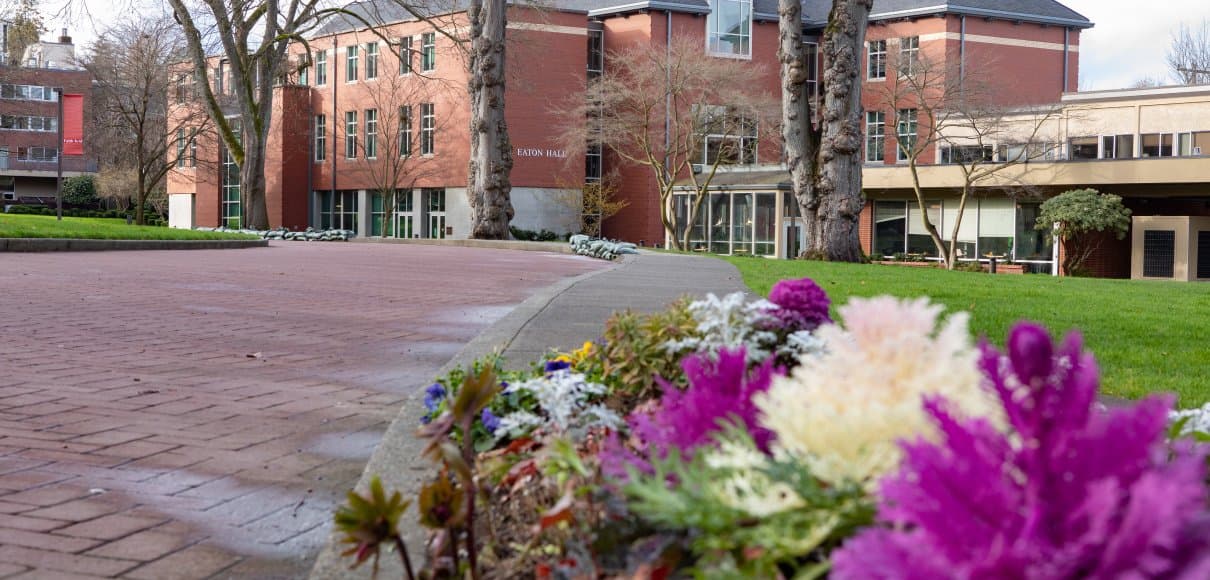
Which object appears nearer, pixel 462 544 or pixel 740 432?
pixel 740 432

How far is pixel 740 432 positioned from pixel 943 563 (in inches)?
25.4

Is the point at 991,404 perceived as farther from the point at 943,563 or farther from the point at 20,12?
the point at 20,12

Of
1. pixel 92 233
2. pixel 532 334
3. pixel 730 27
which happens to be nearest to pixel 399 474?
pixel 532 334

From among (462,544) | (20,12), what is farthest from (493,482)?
(20,12)

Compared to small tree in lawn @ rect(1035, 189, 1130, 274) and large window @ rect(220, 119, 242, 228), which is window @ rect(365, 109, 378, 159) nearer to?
large window @ rect(220, 119, 242, 228)

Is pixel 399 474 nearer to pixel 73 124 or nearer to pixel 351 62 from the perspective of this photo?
pixel 73 124

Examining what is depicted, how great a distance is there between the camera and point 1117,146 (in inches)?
1778

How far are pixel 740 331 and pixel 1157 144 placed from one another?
4578cm

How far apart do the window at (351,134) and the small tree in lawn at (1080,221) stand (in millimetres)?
35974

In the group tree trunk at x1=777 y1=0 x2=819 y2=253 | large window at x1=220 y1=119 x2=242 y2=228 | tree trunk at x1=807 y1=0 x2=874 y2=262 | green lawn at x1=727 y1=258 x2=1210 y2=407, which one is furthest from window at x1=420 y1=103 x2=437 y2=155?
green lawn at x1=727 y1=258 x2=1210 y2=407

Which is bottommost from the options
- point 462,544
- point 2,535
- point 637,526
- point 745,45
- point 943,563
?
point 2,535

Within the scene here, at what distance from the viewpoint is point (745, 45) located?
58.1 metres

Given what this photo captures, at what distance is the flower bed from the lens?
4.03 feet

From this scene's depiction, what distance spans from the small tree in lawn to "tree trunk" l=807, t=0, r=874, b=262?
19486 millimetres
